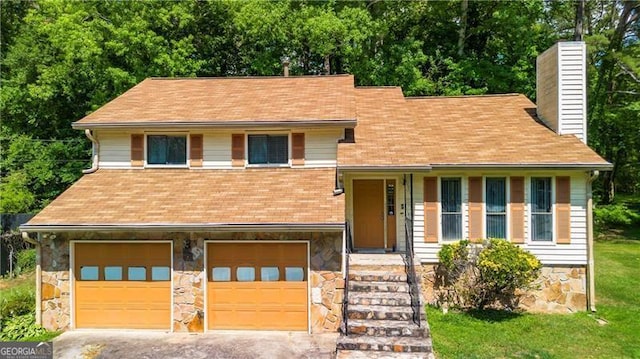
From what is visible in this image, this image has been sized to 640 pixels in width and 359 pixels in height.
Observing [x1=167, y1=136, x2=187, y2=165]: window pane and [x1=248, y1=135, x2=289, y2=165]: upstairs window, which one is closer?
[x1=248, y1=135, x2=289, y2=165]: upstairs window

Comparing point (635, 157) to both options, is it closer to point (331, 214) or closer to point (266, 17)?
point (266, 17)

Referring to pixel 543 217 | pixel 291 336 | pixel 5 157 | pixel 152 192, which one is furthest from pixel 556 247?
pixel 5 157

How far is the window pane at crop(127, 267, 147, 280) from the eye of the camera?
9438 mm

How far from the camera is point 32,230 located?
8.80 metres

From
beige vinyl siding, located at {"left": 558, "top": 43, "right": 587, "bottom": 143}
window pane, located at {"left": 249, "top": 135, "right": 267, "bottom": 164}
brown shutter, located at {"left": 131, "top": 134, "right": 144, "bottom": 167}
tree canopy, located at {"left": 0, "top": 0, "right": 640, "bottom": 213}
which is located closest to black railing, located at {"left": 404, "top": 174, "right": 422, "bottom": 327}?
window pane, located at {"left": 249, "top": 135, "right": 267, "bottom": 164}

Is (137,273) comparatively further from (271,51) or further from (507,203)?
(271,51)

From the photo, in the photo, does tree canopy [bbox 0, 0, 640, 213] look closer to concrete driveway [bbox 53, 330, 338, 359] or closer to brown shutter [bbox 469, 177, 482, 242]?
brown shutter [bbox 469, 177, 482, 242]

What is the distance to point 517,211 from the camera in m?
10.4

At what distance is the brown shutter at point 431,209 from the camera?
10.5 meters

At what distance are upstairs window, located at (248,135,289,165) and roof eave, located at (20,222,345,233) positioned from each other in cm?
290

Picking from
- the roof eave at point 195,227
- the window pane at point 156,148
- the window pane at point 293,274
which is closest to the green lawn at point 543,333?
the window pane at point 293,274

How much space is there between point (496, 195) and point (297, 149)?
5.46 meters

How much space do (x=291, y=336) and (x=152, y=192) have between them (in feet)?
16.4

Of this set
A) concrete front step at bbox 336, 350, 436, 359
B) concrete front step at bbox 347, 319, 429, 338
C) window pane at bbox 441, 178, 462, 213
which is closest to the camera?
concrete front step at bbox 336, 350, 436, 359
